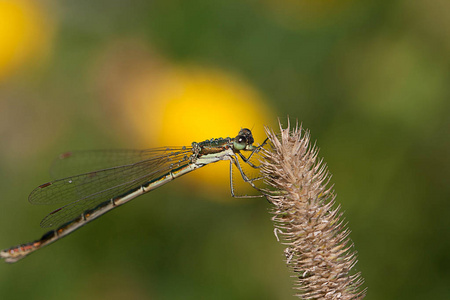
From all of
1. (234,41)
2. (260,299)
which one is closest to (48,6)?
(234,41)

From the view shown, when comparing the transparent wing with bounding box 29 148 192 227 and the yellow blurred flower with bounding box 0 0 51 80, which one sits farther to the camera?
Result: the yellow blurred flower with bounding box 0 0 51 80

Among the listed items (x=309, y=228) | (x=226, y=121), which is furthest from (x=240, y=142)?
(x=309, y=228)

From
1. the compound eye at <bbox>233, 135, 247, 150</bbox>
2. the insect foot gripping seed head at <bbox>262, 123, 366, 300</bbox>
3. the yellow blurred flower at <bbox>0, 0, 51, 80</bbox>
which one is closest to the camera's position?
the insect foot gripping seed head at <bbox>262, 123, 366, 300</bbox>

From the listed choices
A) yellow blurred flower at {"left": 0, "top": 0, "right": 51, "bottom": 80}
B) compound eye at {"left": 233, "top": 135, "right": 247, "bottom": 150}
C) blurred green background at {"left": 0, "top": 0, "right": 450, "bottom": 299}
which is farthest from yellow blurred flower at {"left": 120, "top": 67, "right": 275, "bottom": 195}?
yellow blurred flower at {"left": 0, "top": 0, "right": 51, "bottom": 80}

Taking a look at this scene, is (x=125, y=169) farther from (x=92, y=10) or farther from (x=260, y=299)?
(x=92, y=10)

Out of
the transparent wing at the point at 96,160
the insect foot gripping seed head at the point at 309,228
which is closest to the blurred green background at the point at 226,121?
the transparent wing at the point at 96,160

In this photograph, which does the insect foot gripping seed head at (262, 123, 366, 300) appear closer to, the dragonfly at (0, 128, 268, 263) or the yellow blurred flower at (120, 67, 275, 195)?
the dragonfly at (0, 128, 268, 263)

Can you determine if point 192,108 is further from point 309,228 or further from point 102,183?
point 309,228
